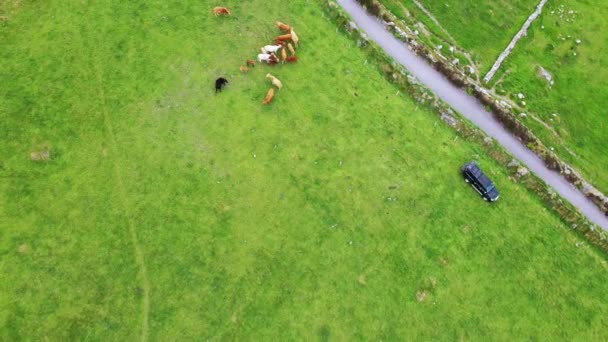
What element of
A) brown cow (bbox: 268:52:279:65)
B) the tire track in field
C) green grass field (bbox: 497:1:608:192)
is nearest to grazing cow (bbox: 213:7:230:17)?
brown cow (bbox: 268:52:279:65)

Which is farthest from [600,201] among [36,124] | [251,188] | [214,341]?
[36,124]

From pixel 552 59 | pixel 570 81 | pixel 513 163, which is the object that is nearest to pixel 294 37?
pixel 513 163

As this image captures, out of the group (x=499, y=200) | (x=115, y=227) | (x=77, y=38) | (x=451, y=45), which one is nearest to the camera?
(x=115, y=227)

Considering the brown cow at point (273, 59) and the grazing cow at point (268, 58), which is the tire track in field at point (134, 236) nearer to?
the grazing cow at point (268, 58)

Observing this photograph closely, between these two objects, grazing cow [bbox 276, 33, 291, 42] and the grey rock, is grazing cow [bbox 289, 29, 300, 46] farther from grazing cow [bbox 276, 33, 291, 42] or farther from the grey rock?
the grey rock

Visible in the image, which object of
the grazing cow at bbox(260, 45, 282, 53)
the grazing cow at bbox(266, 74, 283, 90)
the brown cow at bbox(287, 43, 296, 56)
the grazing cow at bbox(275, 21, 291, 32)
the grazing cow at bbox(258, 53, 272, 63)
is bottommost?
the grazing cow at bbox(266, 74, 283, 90)

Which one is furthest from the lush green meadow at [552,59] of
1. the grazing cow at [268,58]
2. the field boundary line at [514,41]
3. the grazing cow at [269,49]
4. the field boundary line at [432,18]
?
the grazing cow at [268,58]

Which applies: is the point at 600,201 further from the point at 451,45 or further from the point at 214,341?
the point at 214,341
